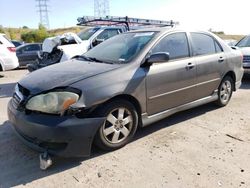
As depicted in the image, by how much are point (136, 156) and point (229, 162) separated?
3.77 feet

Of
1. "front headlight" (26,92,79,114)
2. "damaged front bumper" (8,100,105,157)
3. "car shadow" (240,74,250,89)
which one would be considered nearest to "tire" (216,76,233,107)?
"car shadow" (240,74,250,89)

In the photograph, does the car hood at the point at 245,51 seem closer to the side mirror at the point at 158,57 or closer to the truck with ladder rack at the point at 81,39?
the truck with ladder rack at the point at 81,39

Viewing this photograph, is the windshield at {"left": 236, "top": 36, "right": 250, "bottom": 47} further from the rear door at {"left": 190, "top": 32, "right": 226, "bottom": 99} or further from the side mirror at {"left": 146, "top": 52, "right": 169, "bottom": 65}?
the side mirror at {"left": 146, "top": 52, "right": 169, "bottom": 65}

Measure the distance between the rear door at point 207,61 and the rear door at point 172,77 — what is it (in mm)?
191

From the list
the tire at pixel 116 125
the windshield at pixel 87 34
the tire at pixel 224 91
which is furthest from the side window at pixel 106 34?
the tire at pixel 116 125

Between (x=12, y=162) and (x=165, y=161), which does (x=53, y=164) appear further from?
(x=165, y=161)

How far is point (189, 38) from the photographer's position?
4.95 m

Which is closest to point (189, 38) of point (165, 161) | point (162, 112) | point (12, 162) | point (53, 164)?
point (162, 112)

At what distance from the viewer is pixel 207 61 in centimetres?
514

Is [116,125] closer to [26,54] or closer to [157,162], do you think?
[157,162]

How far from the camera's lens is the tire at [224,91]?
5.67 metres

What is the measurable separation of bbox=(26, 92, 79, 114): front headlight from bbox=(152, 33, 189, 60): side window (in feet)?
5.25

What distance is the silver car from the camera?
3.33 m

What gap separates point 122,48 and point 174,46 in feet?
2.81
